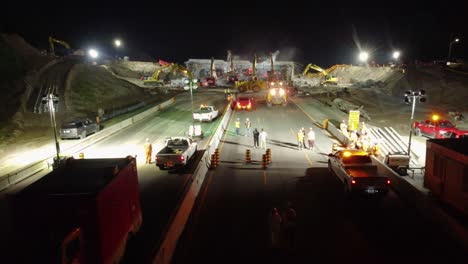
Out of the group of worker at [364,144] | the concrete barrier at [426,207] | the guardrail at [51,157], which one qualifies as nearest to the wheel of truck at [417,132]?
the group of worker at [364,144]

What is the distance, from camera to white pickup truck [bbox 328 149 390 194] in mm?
15586

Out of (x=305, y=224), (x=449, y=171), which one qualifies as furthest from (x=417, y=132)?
(x=305, y=224)

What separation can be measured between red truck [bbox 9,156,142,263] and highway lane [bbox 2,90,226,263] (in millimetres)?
441

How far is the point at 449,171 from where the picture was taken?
15.4 metres

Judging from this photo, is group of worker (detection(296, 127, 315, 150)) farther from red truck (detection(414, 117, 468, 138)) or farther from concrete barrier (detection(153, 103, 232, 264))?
red truck (detection(414, 117, 468, 138))

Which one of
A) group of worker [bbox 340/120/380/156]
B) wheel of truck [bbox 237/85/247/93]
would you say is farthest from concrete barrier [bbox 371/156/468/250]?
wheel of truck [bbox 237/85/247/93]

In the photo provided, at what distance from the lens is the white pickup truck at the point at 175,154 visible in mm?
20719

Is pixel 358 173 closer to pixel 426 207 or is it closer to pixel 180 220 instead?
pixel 426 207

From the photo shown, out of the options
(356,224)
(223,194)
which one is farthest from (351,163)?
(223,194)

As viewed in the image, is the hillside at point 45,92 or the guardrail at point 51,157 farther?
the hillside at point 45,92

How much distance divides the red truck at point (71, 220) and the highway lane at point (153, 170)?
441 mm

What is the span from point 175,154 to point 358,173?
1067cm

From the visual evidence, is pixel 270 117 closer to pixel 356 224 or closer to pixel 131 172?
pixel 356 224

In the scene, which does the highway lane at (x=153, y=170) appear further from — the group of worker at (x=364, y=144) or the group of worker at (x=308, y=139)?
the group of worker at (x=364, y=144)
